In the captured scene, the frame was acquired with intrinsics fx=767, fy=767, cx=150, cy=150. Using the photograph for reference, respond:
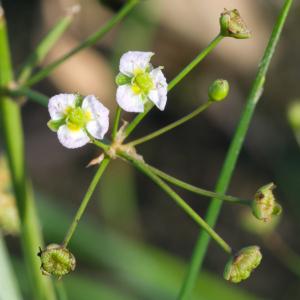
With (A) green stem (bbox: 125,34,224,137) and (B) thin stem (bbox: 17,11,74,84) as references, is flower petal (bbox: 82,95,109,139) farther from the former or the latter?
(B) thin stem (bbox: 17,11,74,84)

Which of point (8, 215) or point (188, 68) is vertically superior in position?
point (8, 215)

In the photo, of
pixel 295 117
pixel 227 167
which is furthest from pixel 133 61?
pixel 295 117

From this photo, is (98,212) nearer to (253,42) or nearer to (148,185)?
(148,185)

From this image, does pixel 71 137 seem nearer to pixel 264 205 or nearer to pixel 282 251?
pixel 264 205

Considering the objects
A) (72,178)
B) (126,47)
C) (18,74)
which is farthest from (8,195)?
(72,178)

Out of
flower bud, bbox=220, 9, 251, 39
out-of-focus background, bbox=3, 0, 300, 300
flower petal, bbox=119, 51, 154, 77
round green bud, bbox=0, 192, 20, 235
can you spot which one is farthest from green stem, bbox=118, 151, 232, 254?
out-of-focus background, bbox=3, 0, 300, 300

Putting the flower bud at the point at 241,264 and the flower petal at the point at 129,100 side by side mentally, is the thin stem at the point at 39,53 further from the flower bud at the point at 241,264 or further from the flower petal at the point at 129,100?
the flower bud at the point at 241,264
